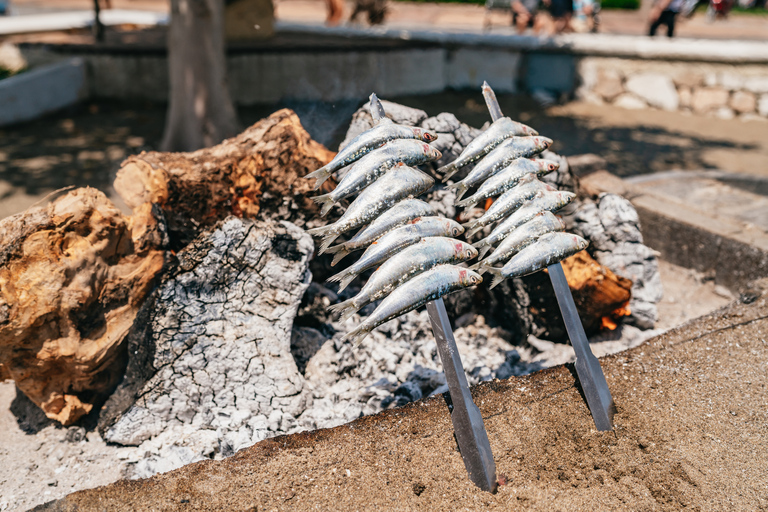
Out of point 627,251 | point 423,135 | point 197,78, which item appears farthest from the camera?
point 197,78

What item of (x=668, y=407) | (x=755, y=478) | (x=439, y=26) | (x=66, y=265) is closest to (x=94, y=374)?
(x=66, y=265)

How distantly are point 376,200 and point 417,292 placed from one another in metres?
0.46

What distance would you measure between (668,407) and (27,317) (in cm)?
310

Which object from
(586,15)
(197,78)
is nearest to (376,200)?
(197,78)

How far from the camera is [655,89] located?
9.35m

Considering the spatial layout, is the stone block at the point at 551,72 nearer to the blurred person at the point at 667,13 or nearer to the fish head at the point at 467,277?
the blurred person at the point at 667,13

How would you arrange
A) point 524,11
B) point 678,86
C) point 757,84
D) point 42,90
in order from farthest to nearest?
point 524,11, point 678,86, point 757,84, point 42,90

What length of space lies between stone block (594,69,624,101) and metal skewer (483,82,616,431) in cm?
795

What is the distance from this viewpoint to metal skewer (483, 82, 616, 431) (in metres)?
2.61

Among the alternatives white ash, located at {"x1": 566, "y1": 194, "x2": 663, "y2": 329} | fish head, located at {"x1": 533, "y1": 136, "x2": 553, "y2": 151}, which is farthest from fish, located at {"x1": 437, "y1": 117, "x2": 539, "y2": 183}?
white ash, located at {"x1": 566, "y1": 194, "x2": 663, "y2": 329}

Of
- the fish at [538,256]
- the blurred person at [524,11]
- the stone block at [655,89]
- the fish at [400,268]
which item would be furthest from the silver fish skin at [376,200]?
the blurred person at [524,11]

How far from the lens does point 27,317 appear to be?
→ 2.57 metres

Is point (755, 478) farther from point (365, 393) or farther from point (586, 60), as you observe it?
point (586, 60)

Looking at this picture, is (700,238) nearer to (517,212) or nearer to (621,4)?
(517,212)
